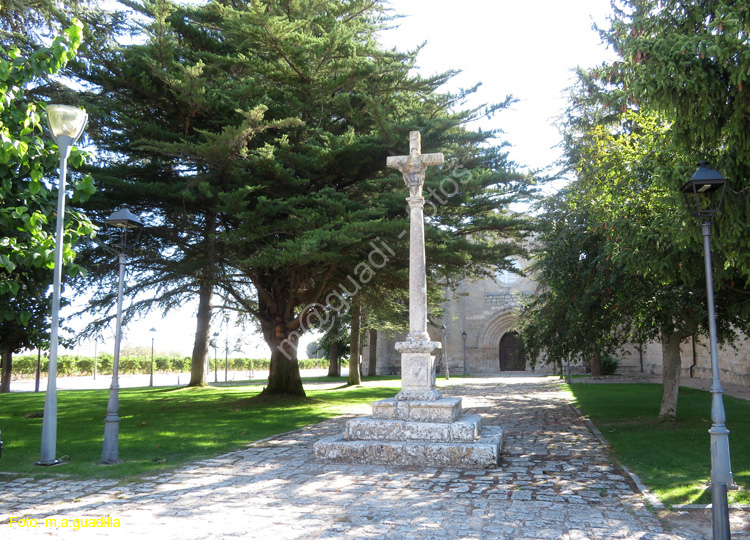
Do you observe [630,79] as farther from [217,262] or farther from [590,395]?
[590,395]

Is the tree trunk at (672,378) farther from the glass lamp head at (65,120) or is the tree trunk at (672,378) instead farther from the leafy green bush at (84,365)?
the leafy green bush at (84,365)

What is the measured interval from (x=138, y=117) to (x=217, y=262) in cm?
404

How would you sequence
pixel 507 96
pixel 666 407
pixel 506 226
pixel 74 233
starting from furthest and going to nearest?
pixel 506 226 → pixel 507 96 → pixel 666 407 → pixel 74 233

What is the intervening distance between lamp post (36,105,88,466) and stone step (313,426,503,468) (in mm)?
3606

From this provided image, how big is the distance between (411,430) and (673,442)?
4541mm

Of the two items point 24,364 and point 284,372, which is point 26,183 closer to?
point 284,372

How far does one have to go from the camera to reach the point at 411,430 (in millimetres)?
7691

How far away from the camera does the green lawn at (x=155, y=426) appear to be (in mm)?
7621

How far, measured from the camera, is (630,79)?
678cm

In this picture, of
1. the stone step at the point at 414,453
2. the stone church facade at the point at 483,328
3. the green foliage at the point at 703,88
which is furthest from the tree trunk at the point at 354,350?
the green foliage at the point at 703,88

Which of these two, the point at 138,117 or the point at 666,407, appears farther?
the point at 138,117

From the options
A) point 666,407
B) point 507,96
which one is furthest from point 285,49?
point 666,407

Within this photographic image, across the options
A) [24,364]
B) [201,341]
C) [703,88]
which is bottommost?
[24,364]

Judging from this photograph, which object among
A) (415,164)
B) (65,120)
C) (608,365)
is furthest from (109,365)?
(415,164)
